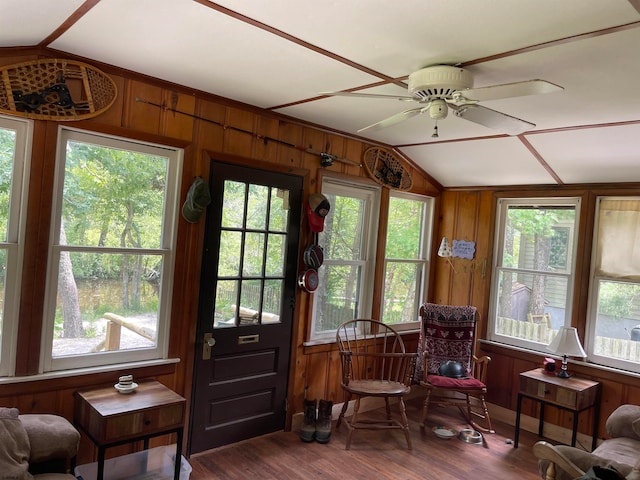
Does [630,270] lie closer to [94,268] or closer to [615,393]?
[615,393]

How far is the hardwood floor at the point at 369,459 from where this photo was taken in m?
3.14

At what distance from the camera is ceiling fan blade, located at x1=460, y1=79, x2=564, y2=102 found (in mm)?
1821

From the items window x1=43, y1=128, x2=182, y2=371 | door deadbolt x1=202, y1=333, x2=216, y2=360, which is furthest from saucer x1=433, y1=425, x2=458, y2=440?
window x1=43, y1=128, x2=182, y2=371

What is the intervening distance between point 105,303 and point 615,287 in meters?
3.71

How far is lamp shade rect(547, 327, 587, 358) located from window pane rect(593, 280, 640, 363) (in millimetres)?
222

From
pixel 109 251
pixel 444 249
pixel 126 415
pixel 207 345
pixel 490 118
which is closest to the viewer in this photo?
pixel 490 118

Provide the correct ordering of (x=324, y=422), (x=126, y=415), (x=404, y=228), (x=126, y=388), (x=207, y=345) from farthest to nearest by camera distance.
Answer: (x=404, y=228), (x=324, y=422), (x=207, y=345), (x=126, y=388), (x=126, y=415)

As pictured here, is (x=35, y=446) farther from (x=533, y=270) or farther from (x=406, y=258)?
(x=533, y=270)

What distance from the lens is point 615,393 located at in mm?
3729

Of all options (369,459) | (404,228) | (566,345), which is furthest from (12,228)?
(566,345)

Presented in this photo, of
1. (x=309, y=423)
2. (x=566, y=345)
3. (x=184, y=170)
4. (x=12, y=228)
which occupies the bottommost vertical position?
(x=309, y=423)

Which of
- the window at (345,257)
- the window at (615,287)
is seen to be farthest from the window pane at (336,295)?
the window at (615,287)

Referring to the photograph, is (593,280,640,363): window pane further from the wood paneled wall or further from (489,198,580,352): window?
the wood paneled wall

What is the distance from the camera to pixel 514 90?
6.31ft
